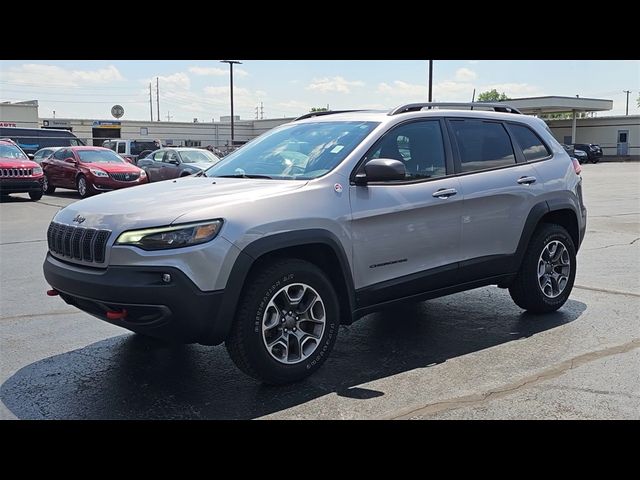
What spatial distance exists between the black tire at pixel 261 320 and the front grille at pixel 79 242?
3.09 feet

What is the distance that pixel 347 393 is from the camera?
4.27m

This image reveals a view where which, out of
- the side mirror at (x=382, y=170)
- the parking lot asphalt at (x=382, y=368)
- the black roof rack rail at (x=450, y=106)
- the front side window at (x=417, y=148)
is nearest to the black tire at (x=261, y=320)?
the parking lot asphalt at (x=382, y=368)

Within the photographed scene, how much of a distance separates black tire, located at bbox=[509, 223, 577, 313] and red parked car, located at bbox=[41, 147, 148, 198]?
1476 cm

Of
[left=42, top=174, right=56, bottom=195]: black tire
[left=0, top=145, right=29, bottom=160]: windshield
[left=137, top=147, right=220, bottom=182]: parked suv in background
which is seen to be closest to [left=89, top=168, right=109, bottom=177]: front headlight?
[left=0, top=145, right=29, bottom=160]: windshield

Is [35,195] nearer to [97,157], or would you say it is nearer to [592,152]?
[97,157]

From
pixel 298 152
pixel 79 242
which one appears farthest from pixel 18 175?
pixel 79 242

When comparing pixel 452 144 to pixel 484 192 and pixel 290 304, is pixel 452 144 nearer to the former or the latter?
pixel 484 192

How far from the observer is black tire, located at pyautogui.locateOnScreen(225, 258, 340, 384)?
414 cm

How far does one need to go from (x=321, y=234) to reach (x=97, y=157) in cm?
1751

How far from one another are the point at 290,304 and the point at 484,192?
2129 mm

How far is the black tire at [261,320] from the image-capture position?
4.14 m
